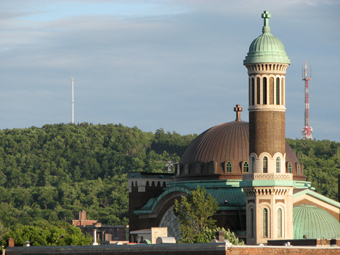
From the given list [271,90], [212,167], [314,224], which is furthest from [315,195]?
[271,90]

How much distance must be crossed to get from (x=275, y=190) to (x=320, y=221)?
7007 mm

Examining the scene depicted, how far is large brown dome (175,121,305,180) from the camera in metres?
102

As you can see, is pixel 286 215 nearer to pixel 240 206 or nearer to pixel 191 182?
pixel 240 206

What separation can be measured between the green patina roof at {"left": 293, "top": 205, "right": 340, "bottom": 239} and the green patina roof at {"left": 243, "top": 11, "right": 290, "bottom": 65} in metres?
15.3

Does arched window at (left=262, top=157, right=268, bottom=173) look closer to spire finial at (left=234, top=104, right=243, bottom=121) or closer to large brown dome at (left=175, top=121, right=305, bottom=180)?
large brown dome at (left=175, top=121, right=305, bottom=180)

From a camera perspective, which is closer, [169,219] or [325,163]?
[169,219]

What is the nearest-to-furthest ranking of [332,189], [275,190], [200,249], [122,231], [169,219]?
[200,249] < [275,190] < [169,219] < [332,189] < [122,231]

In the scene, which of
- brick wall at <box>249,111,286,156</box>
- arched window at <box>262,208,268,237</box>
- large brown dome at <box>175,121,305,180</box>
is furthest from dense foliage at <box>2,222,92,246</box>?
brick wall at <box>249,111,286,156</box>

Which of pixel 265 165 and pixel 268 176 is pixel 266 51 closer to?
pixel 265 165

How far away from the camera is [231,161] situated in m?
102

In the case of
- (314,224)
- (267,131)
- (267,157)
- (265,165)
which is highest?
(267,131)

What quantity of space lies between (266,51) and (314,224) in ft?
57.7

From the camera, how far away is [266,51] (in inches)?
3551

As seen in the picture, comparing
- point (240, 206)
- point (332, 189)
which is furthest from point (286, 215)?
point (332, 189)
